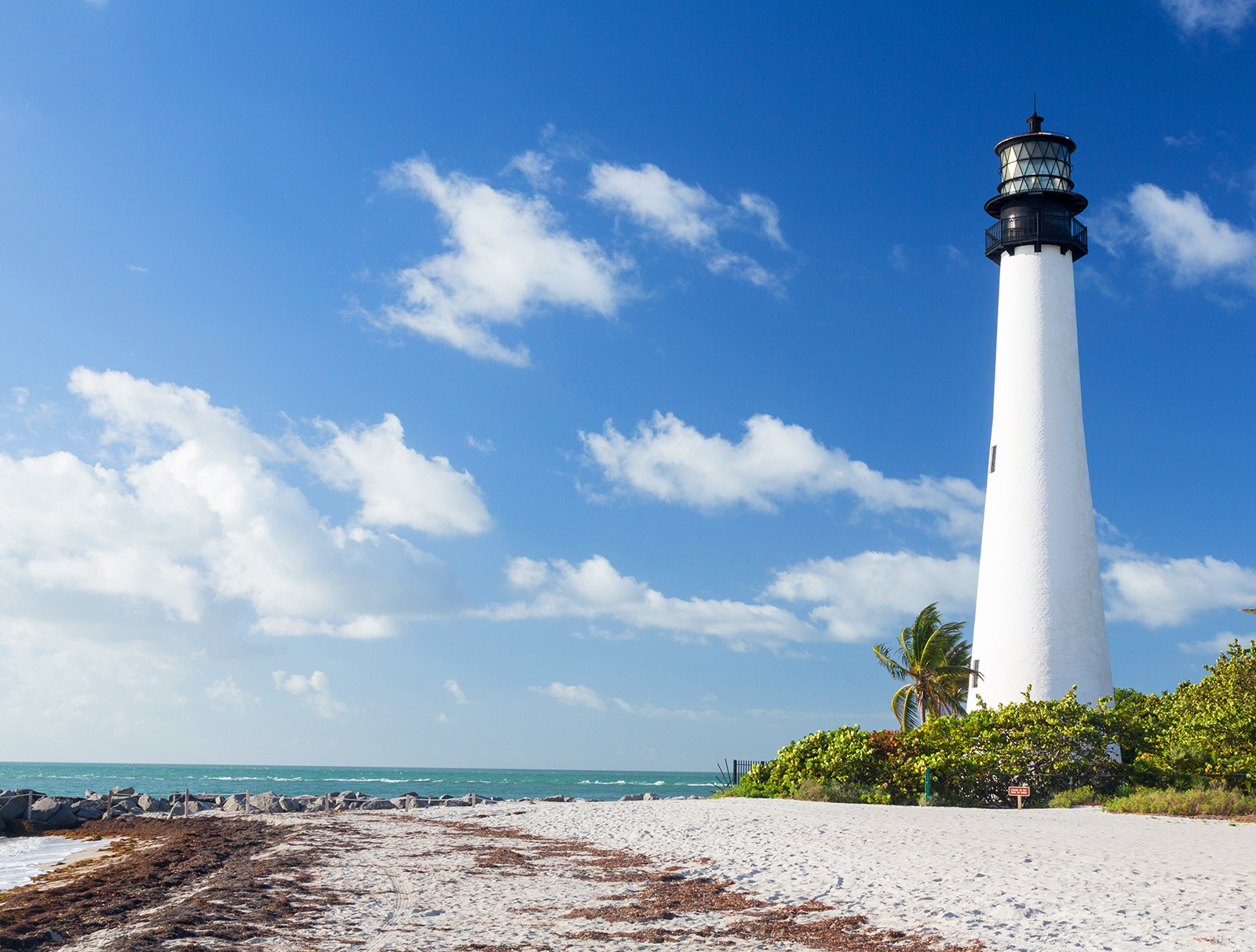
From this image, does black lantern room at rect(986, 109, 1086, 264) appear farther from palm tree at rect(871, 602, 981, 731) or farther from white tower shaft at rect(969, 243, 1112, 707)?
palm tree at rect(871, 602, 981, 731)

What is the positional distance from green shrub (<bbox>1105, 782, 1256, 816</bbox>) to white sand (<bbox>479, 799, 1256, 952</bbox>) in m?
0.79

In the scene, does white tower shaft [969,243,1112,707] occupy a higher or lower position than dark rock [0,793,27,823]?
higher

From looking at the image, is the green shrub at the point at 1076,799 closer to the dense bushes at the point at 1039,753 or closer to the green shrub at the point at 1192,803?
the dense bushes at the point at 1039,753

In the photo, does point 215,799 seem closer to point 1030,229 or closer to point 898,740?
point 898,740

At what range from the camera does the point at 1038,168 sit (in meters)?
24.0

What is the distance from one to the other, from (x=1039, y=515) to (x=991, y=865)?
12.4 metres

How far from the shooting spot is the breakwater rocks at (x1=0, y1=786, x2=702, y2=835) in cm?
2311

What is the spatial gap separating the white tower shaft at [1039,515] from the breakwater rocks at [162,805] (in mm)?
11743

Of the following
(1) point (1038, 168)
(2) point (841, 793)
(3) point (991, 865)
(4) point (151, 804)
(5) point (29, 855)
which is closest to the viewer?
(3) point (991, 865)

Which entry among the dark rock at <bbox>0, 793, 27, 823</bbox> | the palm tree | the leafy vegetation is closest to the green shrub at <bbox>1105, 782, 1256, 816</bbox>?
the leafy vegetation

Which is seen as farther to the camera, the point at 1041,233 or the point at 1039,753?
the point at 1041,233

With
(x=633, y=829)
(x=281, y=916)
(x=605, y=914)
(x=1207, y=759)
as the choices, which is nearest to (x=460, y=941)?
(x=605, y=914)

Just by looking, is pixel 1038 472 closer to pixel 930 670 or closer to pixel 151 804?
pixel 930 670

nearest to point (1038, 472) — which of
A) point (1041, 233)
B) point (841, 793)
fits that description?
point (1041, 233)
